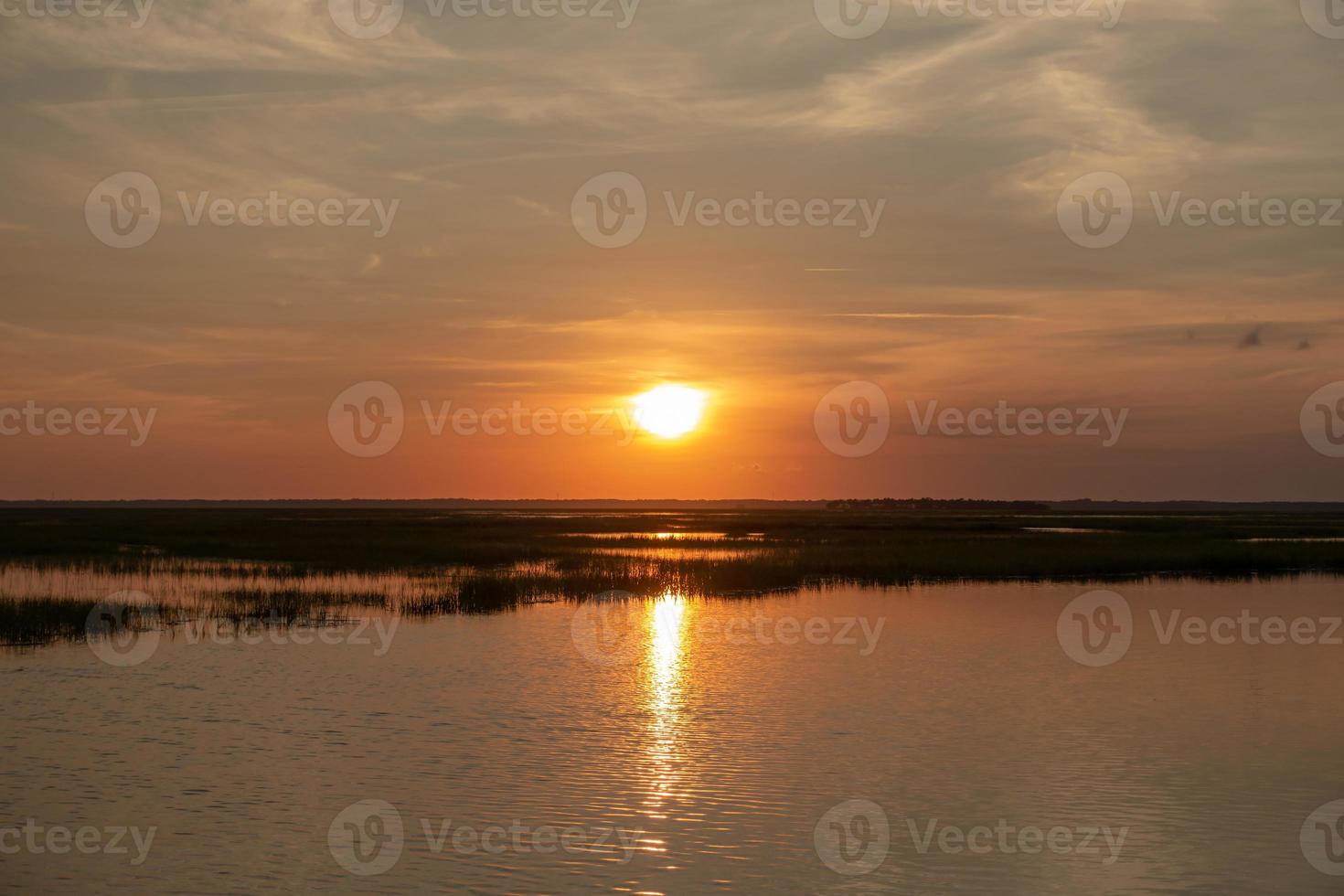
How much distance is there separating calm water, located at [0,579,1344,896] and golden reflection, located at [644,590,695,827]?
94 mm

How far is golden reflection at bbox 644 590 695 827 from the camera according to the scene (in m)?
15.9

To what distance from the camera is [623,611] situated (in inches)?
1442

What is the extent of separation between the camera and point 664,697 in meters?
22.5

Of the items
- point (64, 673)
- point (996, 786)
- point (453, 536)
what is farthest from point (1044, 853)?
point (453, 536)

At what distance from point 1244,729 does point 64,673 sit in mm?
21092

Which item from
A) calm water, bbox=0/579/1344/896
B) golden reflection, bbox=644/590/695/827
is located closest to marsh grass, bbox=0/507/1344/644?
golden reflection, bbox=644/590/695/827

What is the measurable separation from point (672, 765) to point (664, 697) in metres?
5.52

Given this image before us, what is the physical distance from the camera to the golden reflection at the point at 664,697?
624 inches

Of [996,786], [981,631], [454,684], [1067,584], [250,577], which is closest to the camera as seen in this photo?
[996,786]

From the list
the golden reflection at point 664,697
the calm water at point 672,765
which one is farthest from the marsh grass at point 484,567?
the calm water at point 672,765

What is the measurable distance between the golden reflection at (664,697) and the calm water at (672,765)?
94mm

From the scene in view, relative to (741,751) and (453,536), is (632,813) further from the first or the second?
(453,536)

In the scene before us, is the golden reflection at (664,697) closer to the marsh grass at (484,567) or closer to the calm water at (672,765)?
the calm water at (672,765)

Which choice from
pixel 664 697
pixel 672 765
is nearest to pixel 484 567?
pixel 664 697
